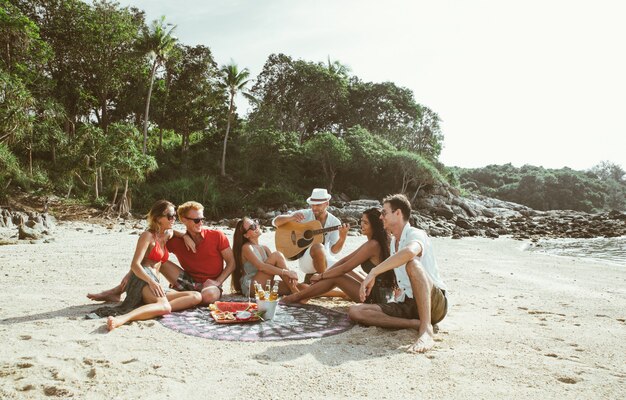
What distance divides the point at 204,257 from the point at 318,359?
2.33m

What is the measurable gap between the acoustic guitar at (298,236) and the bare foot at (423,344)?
7.96ft

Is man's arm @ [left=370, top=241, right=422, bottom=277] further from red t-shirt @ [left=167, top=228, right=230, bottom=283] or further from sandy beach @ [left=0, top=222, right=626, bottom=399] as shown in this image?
red t-shirt @ [left=167, top=228, right=230, bottom=283]

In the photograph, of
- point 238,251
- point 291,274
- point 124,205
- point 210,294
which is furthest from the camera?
point 124,205

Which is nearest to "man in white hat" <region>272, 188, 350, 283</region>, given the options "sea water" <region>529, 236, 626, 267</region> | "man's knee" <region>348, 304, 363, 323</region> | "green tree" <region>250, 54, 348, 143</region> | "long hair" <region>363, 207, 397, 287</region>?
"long hair" <region>363, 207, 397, 287</region>

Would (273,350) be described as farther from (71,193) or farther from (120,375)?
(71,193)

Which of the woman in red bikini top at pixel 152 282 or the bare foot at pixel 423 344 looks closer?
the bare foot at pixel 423 344

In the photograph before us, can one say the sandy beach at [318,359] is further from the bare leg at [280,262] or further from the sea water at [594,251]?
the sea water at [594,251]

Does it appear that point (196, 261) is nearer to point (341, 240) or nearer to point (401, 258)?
point (341, 240)

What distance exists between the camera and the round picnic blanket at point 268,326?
13.4ft

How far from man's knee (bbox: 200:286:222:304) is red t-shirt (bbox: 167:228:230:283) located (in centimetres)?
29

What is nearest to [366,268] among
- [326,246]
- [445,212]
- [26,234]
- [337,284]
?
[337,284]

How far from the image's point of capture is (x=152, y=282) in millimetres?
4512

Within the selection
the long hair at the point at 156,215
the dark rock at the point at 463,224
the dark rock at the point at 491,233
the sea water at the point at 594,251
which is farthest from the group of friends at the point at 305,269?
the dark rock at the point at 463,224

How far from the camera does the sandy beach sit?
9.75 feet
